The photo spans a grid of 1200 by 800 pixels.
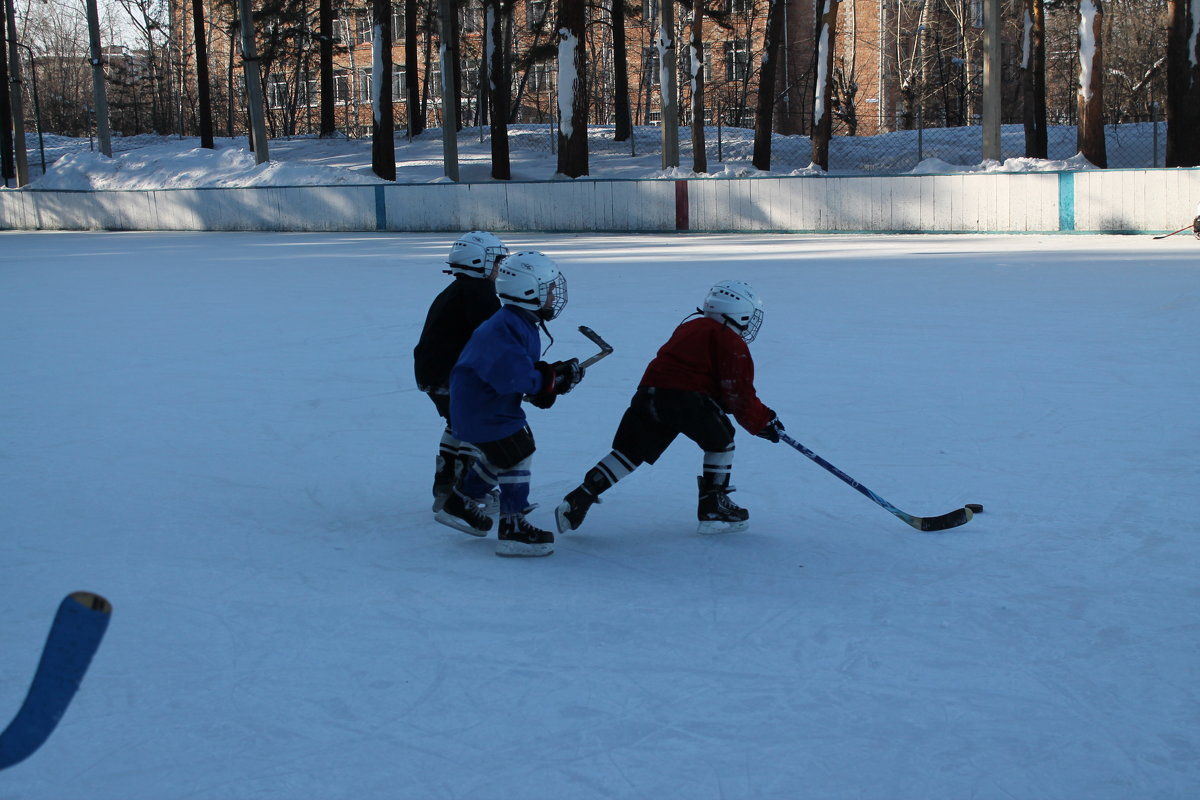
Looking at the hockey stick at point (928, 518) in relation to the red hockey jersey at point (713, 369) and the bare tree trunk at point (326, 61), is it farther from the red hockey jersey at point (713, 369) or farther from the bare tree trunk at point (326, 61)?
the bare tree trunk at point (326, 61)

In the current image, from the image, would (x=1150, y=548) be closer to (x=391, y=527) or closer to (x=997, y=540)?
(x=997, y=540)

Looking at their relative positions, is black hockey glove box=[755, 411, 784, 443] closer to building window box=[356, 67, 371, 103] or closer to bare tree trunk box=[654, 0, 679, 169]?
bare tree trunk box=[654, 0, 679, 169]

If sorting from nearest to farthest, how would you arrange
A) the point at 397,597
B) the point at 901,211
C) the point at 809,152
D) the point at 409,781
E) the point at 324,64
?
the point at 409,781 → the point at 397,597 → the point at 901,211 → the point at 809,152 → the point at 324,64

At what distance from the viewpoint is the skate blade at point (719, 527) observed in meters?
4.54

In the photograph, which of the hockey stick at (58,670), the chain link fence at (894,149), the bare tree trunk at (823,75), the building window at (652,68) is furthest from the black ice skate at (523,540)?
the building window at (652,68)

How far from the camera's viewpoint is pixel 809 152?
31.4m

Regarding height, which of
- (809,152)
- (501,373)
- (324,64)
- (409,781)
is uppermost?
(324,64)

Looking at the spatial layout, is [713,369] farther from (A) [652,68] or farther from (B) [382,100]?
(A) [652,68]

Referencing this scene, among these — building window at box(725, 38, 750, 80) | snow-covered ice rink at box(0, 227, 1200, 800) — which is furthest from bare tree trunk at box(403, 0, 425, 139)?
snow-covered ice rink at box(0, 227, 1200, 800)

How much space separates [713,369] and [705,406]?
141 mm

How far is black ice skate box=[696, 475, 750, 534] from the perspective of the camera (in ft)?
14.9

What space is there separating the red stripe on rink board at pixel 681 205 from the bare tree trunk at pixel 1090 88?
859cm

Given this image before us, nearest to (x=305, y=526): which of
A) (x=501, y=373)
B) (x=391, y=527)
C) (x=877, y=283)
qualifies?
(x=391, y=527)

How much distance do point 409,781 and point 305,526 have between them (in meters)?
2.27
